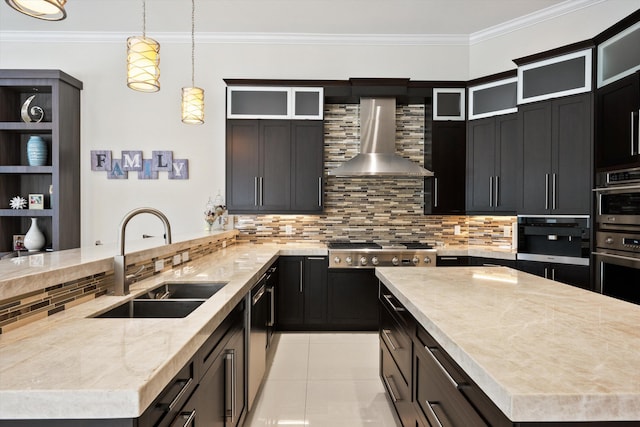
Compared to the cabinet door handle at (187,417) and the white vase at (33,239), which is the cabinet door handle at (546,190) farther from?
the white vase at (33,239)

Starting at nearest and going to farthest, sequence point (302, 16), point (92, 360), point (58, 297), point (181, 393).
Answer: point (92, 360)
point (181, 393)
point (58, 297)
point (302, 16)

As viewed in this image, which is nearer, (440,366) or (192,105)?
(440,366)

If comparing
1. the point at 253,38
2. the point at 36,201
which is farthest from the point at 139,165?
the point at 253,38

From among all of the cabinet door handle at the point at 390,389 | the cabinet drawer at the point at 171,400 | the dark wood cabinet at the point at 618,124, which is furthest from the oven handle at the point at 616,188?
the cabinet drawer at the point at 171,400

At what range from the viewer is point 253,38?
466 cm

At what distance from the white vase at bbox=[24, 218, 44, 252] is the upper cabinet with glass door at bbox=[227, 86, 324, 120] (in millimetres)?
2592

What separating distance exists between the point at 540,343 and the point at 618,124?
119 inches

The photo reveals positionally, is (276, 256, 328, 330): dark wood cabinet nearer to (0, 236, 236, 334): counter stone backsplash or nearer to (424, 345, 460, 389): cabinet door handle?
(0, 236, 236, 334): counter stone backsplash

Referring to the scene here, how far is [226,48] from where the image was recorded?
4691mm

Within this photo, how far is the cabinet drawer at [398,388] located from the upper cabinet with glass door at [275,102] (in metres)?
2.84

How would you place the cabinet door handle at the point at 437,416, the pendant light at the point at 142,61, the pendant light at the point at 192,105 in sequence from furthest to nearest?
the pendant light at the point at 192,105 < the pendant light at the point at 142,61 < the cabinet door handle at the point at 437,416

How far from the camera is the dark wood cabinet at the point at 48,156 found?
4156mm

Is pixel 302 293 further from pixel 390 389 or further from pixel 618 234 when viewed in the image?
pixel 618 234

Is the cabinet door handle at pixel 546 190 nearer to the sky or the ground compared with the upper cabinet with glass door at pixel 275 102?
nearer to the ground
